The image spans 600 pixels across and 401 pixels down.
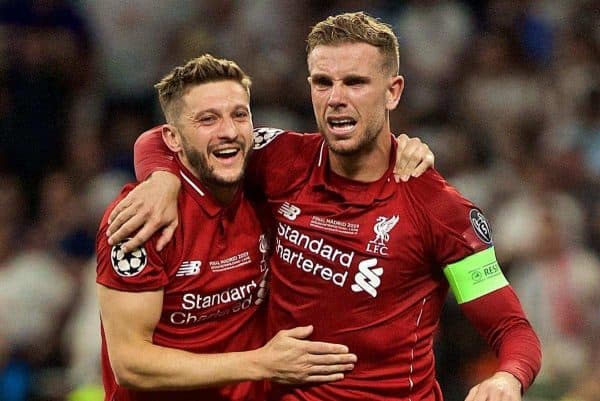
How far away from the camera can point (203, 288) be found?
4.89 metres

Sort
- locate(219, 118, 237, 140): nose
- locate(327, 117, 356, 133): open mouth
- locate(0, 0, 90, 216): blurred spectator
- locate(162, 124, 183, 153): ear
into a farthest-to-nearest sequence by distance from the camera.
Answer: locate(0, 0, 90, 216): blurred spectator
locate(162, 124, 183, 153): ear
locate(219, 118, 237, 140): nose
locate(327, 117, 356, 133): open mouth

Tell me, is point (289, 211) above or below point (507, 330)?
above

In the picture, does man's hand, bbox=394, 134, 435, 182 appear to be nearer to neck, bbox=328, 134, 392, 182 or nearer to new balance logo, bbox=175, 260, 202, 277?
neck, bbox=328, 134, 392, 182

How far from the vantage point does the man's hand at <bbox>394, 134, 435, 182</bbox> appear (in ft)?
16.0

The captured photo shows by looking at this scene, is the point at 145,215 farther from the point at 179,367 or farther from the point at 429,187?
the point at 429,187

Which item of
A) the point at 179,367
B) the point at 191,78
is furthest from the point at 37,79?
the point at 179,367

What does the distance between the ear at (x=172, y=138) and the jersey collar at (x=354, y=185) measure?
0.56 m

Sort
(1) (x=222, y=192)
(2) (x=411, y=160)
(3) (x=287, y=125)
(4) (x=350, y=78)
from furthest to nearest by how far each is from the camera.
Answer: (3) (x=287, y=125), (1) (x=222, y=192), (2) (x=411, y=160), (4) (x=350, y=78)

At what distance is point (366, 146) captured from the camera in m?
4.86

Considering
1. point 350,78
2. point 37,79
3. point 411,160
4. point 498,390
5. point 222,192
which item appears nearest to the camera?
point 498,390

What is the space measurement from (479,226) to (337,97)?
28.4 inches

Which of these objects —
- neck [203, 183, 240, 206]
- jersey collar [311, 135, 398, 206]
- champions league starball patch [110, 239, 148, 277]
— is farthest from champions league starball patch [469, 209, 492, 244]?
champions league starball patch [110, 239, 148, 277]

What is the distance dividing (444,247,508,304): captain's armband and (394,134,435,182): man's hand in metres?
0.39

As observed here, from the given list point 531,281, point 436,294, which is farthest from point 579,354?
point 436,294
